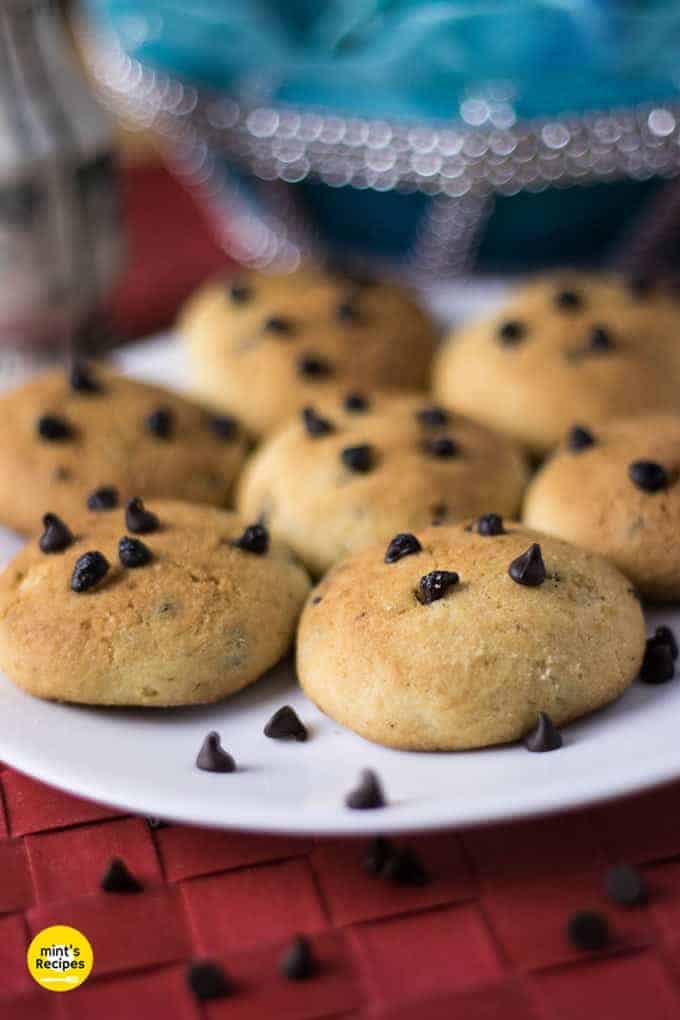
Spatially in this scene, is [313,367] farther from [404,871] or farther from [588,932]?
[588,932]

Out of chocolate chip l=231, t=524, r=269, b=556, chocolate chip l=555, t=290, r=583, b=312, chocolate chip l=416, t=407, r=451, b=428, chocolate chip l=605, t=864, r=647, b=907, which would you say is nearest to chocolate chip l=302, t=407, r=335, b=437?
chocolate chip l=416, t=407, r=451, b=428

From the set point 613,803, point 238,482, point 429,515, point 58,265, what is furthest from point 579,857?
point 58,265

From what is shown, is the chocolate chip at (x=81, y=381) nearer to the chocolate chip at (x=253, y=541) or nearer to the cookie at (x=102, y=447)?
the cookie at (x=102, y=447)

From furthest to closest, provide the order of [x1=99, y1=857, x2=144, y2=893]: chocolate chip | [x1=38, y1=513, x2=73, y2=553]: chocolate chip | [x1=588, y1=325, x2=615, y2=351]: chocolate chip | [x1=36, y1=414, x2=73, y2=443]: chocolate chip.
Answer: [x1=588, y1=325, x2=615, y2=351]: chocolate chip
[x1=36, y1=414, x2=73, y2=443]: chocolate chip
[x1=38, y1=513, x2=73, y2=553]: chocolate chip
[x1=99, y1=857, x2=144, y2=893]: chocolate chip

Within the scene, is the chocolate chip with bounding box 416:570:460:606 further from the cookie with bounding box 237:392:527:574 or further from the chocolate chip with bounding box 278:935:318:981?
the chocolate chip with bounding box 278:935:318:981

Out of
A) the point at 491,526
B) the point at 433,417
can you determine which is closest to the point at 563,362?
the point at 433,417
